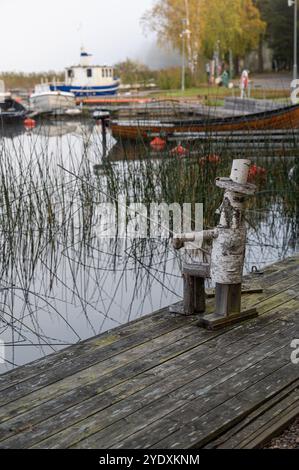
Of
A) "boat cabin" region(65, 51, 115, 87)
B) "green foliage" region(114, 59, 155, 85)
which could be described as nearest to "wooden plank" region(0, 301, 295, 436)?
"boat cabin" region(65, 51, 115, 87)

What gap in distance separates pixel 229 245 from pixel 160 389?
2.23 feet

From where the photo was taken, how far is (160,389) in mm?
1962

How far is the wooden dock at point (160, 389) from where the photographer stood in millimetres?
1703

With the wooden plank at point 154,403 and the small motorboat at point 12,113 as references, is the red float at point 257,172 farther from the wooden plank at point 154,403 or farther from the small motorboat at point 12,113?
the small motorboat at point 12,113

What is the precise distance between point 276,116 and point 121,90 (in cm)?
2218

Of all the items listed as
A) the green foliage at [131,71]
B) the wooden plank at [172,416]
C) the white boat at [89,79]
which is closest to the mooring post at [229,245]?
the wooden plank at [172,416]

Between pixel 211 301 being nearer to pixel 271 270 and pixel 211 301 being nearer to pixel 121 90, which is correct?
pixel 271 270

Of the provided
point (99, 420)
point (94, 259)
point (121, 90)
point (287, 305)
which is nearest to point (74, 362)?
point (99, 420)

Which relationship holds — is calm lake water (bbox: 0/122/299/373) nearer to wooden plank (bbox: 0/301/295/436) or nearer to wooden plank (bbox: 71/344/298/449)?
wooden plank (bbox: 0/301/295/436)

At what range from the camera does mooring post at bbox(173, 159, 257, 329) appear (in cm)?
240

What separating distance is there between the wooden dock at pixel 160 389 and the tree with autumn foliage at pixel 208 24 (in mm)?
26029

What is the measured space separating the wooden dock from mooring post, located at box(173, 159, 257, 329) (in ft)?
0.26

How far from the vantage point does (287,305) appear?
2.76 meters

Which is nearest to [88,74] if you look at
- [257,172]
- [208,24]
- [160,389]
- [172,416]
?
[208,24]
